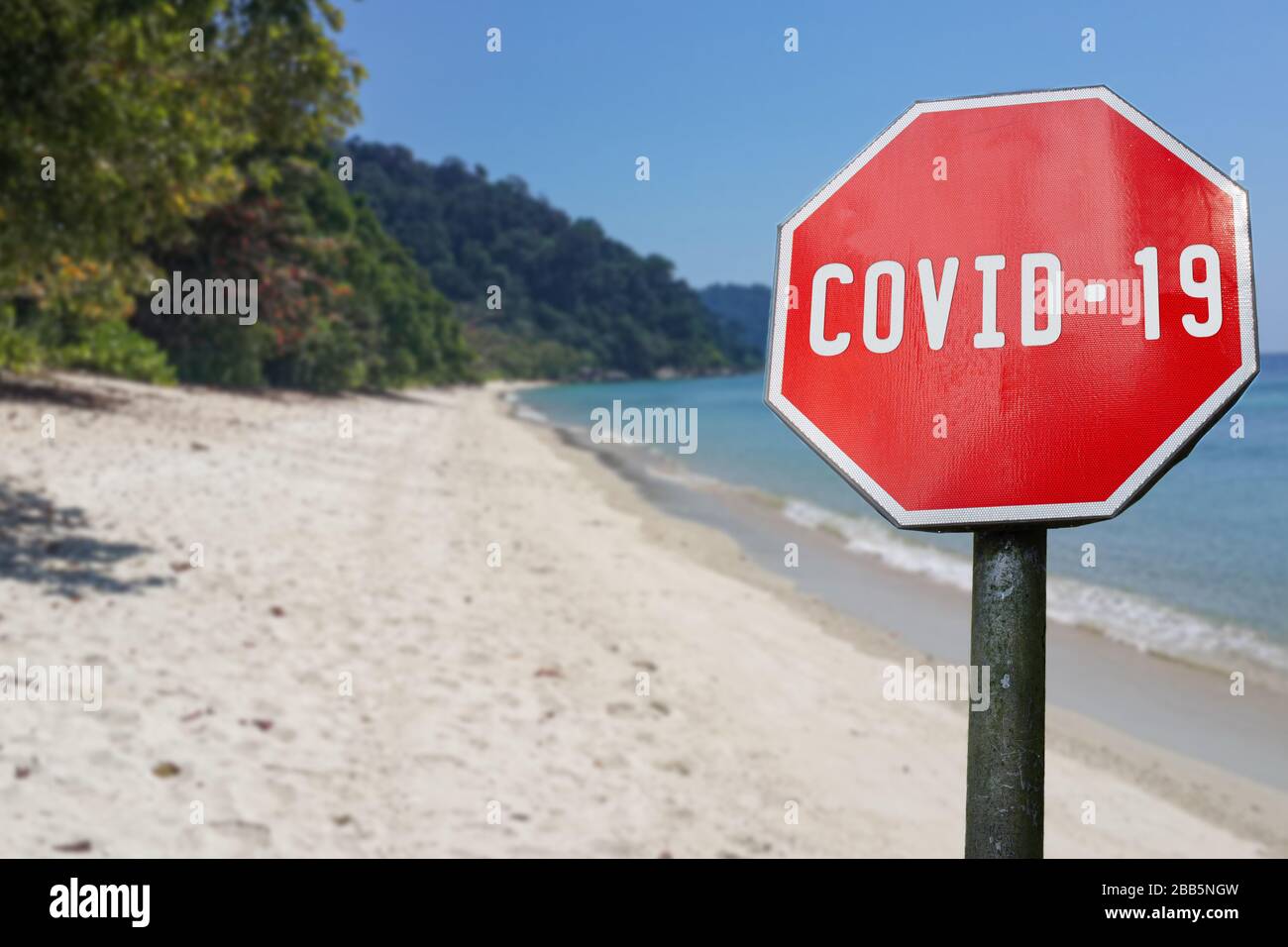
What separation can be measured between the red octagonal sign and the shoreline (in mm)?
6347

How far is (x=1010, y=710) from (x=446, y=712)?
515 cm

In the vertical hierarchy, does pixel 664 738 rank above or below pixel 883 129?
below

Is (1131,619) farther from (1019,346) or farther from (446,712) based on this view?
(1019,346)

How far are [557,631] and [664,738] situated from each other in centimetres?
234

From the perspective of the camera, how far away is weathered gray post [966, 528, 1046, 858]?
102 centimetres

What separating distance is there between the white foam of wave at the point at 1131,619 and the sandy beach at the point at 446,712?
2.97 metres

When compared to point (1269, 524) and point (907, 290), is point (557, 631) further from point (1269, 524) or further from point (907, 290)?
point (1269, 524)

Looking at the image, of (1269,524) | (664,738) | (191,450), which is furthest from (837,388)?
(1269,524)

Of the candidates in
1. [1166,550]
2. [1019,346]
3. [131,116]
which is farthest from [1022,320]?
[1166,550]

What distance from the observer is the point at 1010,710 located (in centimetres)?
102

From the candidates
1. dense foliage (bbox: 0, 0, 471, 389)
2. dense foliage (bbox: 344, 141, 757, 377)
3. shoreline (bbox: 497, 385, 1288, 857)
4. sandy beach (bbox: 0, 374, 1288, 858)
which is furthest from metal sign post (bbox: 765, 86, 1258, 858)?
dense foliage (bbox: 344, 141, 757, 377)

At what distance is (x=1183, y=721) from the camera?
851 centimetres

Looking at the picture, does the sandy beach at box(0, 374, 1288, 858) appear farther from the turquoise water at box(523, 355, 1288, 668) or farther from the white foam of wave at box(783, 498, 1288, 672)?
the white foam of wave at box(783, 498, 1288, 672)

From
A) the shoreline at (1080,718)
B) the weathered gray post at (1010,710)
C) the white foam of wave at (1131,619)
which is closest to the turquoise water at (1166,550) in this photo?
the white foam of wave at (1131,619)
